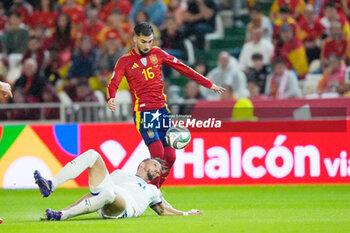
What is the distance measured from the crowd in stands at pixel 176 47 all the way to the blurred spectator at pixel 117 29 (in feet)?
0.08

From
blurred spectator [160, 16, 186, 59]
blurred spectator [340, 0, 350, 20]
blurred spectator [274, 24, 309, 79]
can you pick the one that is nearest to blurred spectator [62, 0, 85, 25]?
blurred spectator [160, 16, 186, 59]

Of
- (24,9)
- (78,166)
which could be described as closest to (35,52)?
(24,9)

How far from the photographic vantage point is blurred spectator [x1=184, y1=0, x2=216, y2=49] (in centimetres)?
1964

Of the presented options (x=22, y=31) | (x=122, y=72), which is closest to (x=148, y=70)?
(x=122, y=72)

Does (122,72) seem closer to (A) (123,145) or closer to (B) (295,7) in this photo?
(A) (123,145)

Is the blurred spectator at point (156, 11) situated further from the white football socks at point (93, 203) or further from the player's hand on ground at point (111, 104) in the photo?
the white football socks at point (93, 203)

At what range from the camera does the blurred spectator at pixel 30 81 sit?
18328mm

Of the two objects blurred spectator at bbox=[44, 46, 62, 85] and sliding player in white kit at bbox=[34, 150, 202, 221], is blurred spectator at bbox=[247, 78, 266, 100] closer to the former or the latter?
blurred spectator at bbox=[44, 46, 62, 85]

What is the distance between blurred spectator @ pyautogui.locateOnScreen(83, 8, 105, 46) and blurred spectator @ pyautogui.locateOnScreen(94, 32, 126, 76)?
1.44 m

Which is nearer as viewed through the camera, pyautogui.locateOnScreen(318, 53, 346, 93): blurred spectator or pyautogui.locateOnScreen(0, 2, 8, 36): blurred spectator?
pyautogui.locateOnScreen(318, 53, 346, 93): blurred spectator

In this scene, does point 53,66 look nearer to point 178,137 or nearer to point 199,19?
point 199,19

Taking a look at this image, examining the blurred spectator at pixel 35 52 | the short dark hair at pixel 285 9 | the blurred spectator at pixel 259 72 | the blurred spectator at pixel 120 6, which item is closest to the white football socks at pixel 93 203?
the blurred spectator at pixel 259 72

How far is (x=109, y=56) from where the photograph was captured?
731 inches

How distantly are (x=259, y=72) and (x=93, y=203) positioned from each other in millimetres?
9427
